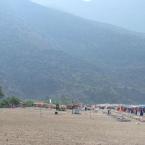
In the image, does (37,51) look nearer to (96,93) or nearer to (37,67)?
(37,67)

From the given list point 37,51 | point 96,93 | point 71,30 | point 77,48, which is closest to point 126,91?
point 96,93

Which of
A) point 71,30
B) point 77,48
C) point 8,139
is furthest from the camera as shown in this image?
point 71,30

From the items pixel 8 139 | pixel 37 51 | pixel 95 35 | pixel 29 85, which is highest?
pixel 95 35

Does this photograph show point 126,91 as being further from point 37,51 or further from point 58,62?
point 37,51

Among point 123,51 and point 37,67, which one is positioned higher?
point 123,51

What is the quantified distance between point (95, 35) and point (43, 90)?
75616mm

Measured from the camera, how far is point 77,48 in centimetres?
17175

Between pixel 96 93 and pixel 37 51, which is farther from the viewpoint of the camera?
pixel 37 51

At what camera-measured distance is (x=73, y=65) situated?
127938 mm

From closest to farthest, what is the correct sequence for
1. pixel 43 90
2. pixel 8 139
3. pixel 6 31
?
pixel 8 139, pixel 43 90, pixel 6 31

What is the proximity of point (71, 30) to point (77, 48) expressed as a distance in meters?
21.6

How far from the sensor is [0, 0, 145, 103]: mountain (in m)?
110

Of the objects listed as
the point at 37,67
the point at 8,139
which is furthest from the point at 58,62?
the point at 8,139

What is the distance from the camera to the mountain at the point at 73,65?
110312 mm
